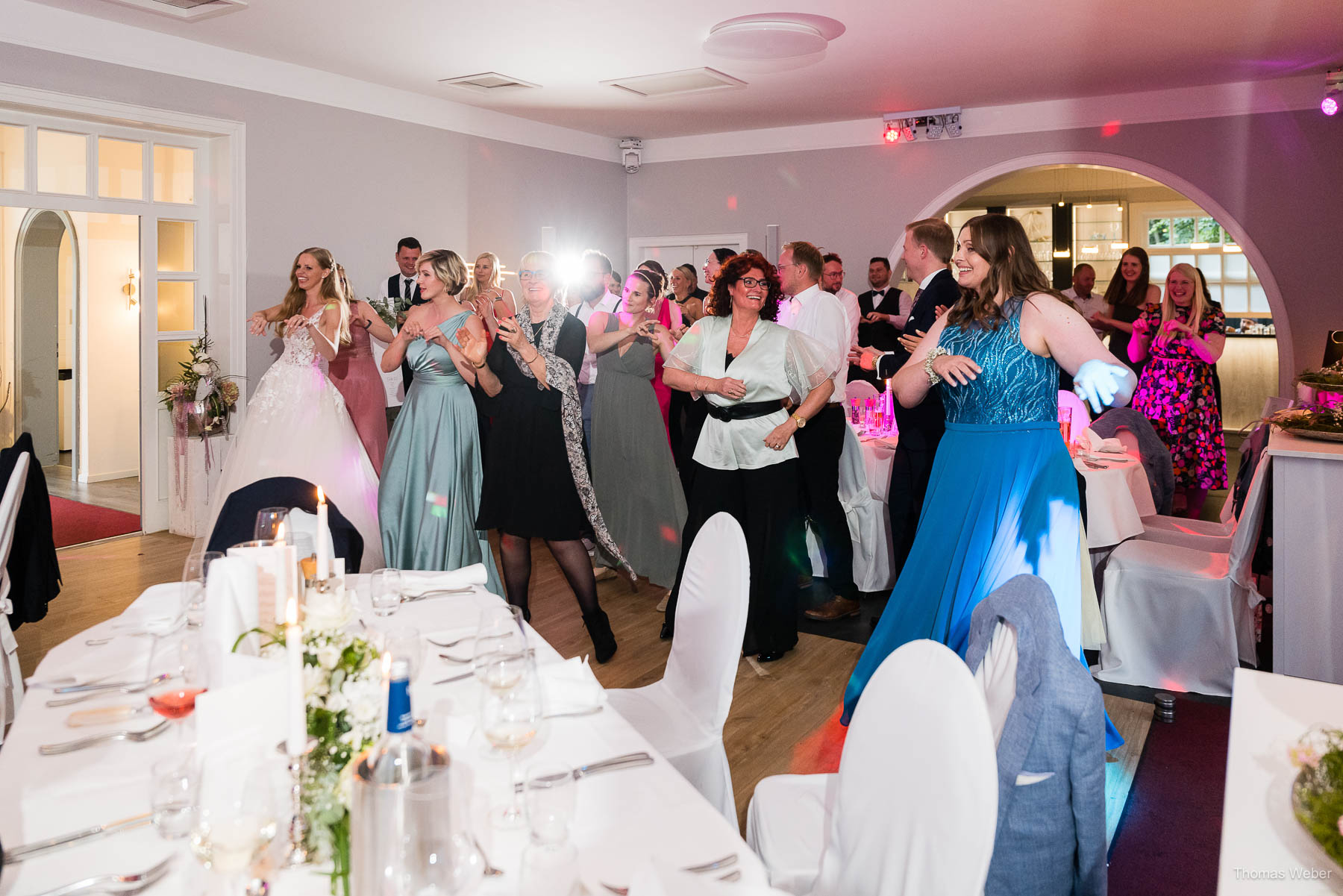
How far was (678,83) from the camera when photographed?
24.9ft

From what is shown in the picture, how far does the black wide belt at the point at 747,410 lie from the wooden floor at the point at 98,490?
17.2 ft

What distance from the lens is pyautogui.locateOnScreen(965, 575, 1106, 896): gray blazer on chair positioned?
6.16 ft

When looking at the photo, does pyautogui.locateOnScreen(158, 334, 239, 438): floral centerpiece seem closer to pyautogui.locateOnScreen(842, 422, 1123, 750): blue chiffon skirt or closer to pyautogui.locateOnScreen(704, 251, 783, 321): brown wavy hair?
pyautogui.locateOnScreen(704, 251, 783, 321): brown wavy hair

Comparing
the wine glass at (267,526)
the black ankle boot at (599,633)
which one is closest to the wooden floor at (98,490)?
the black ankle boot at (599,633)

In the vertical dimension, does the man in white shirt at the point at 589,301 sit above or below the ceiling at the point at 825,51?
below

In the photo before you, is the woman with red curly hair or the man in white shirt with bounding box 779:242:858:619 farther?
the man in white shirt with bounding box 779:242:858:619

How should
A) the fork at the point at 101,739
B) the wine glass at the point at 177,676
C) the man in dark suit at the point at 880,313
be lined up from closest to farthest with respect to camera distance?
1. the wine glass at the point at 177,676
2. the fork at the point at 101,739
3. the man in dark suit at the point at 880,313

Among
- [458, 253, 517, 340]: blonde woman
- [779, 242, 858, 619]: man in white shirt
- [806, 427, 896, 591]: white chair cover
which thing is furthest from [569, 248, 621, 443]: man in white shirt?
[806, 427, 896, 591]: white chair cover

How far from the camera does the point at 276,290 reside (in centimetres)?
705

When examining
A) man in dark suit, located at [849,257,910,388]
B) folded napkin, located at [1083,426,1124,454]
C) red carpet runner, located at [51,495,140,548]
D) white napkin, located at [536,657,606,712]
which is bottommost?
red carpet runner, located at [51,495,140,548]

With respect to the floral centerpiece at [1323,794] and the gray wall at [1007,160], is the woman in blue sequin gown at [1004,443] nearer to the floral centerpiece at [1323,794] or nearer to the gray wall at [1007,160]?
the floral centerpiece at [1323,794]

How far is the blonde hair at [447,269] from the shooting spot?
4.38 metres

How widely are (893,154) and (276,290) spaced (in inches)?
226

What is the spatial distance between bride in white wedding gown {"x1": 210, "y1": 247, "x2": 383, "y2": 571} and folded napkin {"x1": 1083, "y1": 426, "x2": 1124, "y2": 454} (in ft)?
12.0
